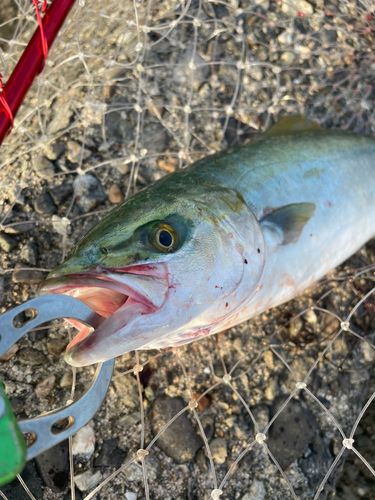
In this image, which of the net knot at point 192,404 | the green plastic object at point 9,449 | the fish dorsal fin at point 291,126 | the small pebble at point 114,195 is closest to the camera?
the green plastic object at point 9,449

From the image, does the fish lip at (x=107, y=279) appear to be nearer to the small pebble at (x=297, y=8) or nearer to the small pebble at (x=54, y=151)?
the small pebble at (x=54, y=151)

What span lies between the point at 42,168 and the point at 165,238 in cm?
137

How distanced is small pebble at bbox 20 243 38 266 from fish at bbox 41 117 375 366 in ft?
2.90

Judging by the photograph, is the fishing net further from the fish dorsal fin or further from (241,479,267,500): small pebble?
the fish dorsal fin

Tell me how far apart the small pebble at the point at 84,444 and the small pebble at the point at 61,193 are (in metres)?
1.33

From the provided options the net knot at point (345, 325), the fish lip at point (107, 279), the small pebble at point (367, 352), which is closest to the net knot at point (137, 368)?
the fish lip at point (107, 279)

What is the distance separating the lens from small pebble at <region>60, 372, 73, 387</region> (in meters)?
2.16

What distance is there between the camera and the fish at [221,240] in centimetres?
138

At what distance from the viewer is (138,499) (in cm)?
211

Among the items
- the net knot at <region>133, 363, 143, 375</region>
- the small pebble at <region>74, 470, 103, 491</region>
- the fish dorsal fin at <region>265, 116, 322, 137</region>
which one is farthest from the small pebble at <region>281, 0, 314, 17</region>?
the small pebble at <region>74, 470, 103, 491</region>

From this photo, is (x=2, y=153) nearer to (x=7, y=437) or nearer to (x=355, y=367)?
(x=7, y=437)

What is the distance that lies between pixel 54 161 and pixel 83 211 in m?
0.38

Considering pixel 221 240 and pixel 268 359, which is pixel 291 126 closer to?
pixel 221 240

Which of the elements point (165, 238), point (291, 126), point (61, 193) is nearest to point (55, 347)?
point (61, 193)
